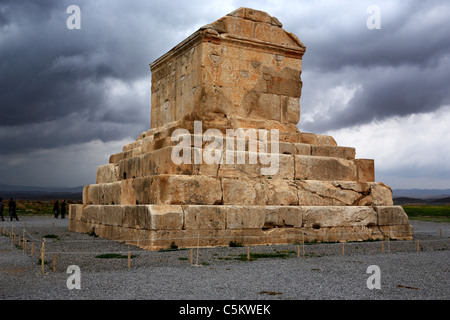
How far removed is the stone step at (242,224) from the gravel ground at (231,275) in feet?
1.76

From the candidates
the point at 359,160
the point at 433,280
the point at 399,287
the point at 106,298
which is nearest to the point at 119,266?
→ the point at 106,298

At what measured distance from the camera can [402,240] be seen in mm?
12484

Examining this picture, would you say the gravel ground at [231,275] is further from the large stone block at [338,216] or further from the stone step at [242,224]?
the large stone block at [338,216]

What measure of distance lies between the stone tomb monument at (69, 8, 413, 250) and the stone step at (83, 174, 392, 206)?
27 millimetres

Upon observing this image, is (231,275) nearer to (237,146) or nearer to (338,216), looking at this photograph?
(237,146)

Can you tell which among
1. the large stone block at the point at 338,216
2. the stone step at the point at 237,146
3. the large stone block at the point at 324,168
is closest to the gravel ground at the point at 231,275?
the large stone block at the point at 338,216

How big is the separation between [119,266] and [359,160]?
8.10m

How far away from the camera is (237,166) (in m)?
11.2

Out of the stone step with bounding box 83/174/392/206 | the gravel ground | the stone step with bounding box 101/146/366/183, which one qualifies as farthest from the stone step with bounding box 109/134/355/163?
the gravel ground

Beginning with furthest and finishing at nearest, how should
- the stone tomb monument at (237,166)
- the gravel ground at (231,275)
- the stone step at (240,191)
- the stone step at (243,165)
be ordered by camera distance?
1. the stone step at (243,165)
2. the stone tomb monument at (237,166)
3. the stone step at (240,191)
4. the gravel ground at (231,275)

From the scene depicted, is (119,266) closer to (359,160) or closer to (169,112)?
(169,112)

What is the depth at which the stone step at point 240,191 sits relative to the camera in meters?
10.3

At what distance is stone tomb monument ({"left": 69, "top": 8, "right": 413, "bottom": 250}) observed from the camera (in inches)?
408

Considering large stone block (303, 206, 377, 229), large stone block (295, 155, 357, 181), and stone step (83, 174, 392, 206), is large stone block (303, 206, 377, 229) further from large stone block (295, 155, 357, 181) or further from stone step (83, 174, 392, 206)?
large stone block (295, 155, 357, 181)
